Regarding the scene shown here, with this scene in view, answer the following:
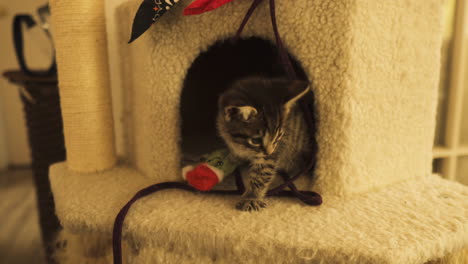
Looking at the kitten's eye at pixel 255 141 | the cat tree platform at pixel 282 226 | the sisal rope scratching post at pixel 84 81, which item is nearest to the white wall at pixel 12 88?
the sisal rope scratching post at pixel 84 81

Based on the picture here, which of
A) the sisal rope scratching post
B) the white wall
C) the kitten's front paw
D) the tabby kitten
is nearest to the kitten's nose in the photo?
the tabby kitten

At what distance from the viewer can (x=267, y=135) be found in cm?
78

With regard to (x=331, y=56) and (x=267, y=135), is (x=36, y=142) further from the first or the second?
(x=331, y=56)

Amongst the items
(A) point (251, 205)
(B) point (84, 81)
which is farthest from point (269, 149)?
(B) point (84, 81)

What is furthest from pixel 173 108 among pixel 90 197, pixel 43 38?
pixel 43 38

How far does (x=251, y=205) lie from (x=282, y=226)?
100mm

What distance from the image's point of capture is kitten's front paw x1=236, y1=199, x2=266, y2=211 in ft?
2.58

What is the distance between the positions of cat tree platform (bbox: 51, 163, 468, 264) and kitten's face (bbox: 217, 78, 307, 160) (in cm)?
15

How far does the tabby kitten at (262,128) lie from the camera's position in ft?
2.52

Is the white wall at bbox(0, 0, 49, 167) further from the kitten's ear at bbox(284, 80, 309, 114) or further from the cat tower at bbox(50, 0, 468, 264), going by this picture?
the kitten's ear at bbox(284, 80, 309, 114)

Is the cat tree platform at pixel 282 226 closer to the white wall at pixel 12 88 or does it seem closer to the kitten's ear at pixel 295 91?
the kitten's ear at pixel 295 91

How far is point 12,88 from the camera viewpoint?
2535mm

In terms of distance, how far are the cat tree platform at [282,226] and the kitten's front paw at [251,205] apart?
0.08 ft

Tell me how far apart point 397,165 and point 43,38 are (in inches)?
92.1
